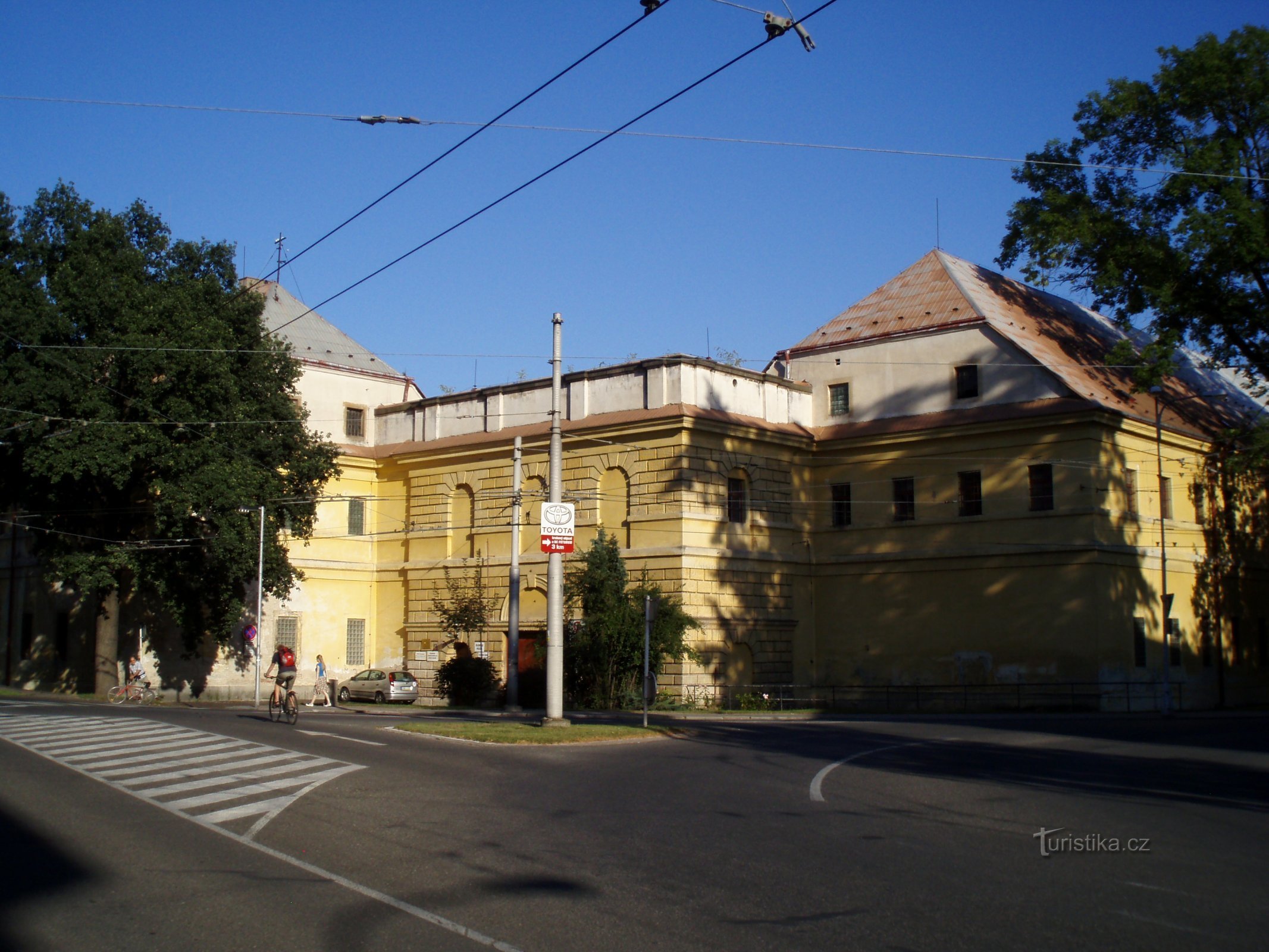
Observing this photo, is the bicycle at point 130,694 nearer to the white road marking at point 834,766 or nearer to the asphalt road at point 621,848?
the asphalt road at point 621,848

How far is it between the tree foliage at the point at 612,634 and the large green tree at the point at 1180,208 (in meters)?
16.8

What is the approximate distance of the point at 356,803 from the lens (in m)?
13.8

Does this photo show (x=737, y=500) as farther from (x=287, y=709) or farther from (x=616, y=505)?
(x=287, y=709)

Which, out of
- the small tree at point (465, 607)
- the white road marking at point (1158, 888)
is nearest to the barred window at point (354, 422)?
the small tree at point (465, 607)

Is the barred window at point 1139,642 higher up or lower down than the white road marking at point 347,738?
Result: higher up

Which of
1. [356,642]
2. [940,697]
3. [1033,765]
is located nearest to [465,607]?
[356,642]

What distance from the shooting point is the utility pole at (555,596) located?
2514 cm

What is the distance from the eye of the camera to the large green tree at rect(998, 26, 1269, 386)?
37812mm

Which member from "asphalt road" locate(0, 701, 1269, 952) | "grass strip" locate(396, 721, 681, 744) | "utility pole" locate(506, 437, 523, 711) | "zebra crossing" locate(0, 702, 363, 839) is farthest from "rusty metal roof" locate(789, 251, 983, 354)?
"zebra crossing" locate(0, 702, 363, 839)

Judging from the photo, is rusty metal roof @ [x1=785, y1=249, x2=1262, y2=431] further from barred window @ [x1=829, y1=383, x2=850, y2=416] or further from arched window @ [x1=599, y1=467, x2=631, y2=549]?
arched window @ [x1=599, y1=467, x2=631, y2=549]

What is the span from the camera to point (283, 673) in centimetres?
2728

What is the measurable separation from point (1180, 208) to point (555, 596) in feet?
87.6

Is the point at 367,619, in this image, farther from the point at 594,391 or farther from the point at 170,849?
the point at 170,849

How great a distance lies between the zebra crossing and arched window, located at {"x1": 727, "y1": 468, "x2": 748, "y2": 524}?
22.1 meters
